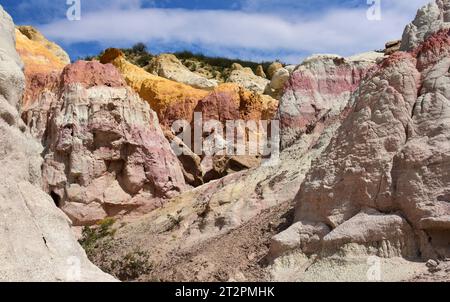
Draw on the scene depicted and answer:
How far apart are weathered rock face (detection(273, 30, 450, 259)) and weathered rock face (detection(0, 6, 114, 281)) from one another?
389 centimetres

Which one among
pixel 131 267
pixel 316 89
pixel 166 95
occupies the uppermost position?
pixel 316 89

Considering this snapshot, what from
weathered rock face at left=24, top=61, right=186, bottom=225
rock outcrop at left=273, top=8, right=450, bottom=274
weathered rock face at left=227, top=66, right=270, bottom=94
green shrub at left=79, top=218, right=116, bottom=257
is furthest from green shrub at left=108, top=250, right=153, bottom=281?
weathered rock face at left=227, top=66, right=270, bottom=94

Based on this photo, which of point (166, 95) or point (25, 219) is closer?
point (25, 219)

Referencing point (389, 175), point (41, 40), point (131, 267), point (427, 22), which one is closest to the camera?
point (389, 175)

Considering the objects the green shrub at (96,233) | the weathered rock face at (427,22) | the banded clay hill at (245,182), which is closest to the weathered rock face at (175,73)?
the banded clay hill at (245,182)

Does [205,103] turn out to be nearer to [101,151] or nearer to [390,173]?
[101,151]

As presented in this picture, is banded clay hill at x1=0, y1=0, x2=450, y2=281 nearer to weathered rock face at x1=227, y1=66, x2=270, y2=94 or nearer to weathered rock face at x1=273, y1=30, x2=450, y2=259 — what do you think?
weathered rock face at x1=273, y1=30, x2=450, y2=259

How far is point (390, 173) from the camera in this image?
10531 mm

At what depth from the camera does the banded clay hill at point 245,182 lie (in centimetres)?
923

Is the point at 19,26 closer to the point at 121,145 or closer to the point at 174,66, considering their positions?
the point at 174,66

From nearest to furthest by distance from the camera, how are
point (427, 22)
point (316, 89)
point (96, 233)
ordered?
point (427, 22), point (96, 233), point (316, 89)

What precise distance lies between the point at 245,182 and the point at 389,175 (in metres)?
7.12

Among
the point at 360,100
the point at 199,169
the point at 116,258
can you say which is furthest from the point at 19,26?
the point at 360,100

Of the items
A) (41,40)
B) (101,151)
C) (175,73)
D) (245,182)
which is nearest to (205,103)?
(101,151)
